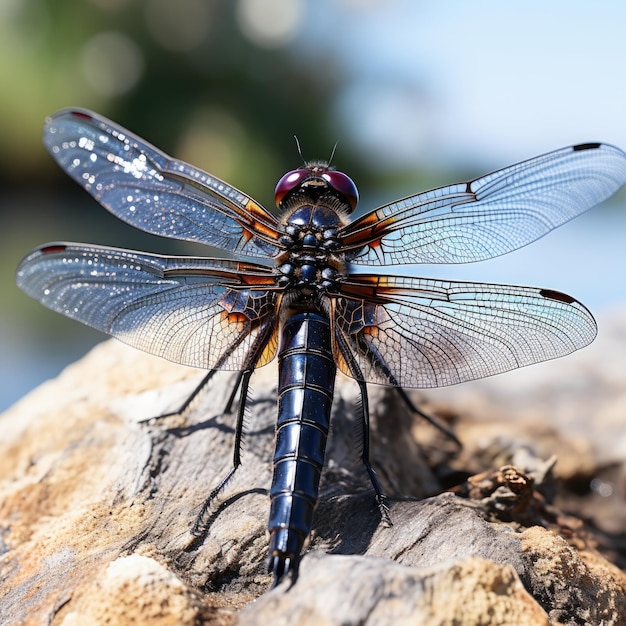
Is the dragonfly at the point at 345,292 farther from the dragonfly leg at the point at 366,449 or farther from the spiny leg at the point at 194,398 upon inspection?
the spiny leg at the point at 194,398

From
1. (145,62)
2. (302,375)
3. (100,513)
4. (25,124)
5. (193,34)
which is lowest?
(100,513)

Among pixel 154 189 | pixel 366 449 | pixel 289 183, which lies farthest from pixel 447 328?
pixel 154 189

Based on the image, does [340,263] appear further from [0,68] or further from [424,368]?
[0,68]

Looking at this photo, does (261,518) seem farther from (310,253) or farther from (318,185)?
(318,185)

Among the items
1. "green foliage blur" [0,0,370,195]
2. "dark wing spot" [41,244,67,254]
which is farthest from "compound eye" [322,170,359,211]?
"green foliage blur" [0,0,370,195]

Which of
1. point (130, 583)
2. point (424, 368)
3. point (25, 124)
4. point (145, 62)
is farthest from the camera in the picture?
point (145, 62)

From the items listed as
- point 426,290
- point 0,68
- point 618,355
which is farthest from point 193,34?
point 426,290

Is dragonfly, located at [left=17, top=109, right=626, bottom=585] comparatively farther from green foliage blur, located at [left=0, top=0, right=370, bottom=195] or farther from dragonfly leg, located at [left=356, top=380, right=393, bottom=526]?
green foliage blur, located at [left=0, top=0, right=370, bottom=195]
